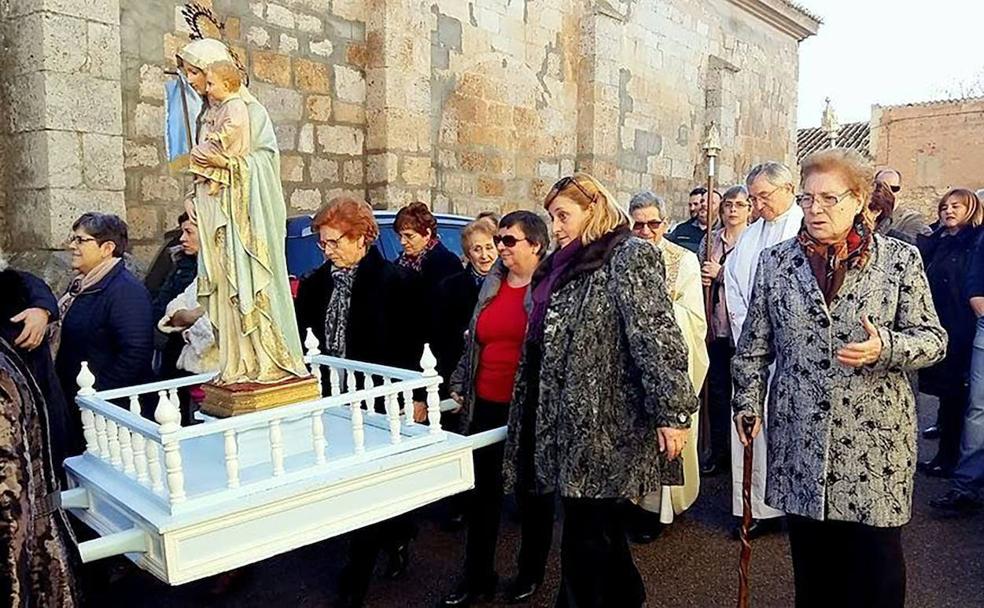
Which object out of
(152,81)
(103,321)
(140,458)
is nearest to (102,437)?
(140,458)

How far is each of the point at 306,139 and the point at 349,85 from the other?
76 centimetres

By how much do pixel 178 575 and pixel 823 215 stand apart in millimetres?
2188

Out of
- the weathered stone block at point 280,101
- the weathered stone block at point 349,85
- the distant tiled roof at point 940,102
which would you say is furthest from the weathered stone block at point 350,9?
the distant tiled roof at point 940,102

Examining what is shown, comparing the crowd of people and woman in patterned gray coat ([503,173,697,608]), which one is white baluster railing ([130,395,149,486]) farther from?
woman in patterned gray coat ([503,173,697,608])

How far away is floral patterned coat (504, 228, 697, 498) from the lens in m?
2.86

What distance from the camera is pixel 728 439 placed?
553 centimetres

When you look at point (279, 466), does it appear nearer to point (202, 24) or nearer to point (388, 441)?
point (388, 441)

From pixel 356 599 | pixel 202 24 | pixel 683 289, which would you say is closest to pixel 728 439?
pixel 683 289

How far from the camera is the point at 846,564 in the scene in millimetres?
2668

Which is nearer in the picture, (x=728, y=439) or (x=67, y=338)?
(x=67, y=338)

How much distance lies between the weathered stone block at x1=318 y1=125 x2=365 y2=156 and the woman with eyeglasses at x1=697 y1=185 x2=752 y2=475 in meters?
3.91

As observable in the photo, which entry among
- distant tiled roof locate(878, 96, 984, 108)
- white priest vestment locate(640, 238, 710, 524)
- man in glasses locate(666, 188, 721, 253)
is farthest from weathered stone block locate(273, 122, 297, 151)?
distant tiled roof locate(878, 96, 984, 108)

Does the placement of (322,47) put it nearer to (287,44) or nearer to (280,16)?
(287,44)

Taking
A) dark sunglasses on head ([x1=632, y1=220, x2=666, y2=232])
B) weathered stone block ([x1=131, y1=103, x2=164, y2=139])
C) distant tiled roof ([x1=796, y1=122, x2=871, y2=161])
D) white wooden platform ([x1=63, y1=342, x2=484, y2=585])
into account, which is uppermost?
distant tiled roof ([x1=796, y1=122, x2=871, y2=161])
